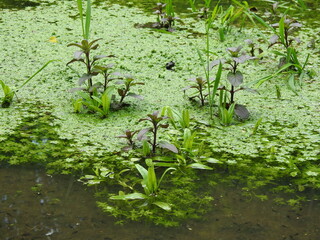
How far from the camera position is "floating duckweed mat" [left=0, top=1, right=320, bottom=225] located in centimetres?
184

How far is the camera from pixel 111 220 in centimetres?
155

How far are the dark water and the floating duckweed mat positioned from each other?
0.20 ft

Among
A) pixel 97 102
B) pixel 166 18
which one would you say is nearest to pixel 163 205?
pixel 97 102

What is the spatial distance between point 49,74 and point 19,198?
126 cm

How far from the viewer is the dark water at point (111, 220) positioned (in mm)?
1479

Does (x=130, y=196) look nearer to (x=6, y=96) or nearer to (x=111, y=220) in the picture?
(x=111, y=220)

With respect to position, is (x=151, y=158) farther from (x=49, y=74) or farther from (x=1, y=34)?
(x=1, y=34)

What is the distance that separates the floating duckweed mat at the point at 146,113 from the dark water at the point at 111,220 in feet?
0.20

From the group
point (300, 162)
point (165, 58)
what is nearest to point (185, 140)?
point (300, 162)

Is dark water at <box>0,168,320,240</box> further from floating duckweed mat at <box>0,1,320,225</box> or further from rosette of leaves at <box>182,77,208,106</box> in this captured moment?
rosette of leaves at <box>182,77,208,106</box>

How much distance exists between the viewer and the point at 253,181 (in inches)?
71.2

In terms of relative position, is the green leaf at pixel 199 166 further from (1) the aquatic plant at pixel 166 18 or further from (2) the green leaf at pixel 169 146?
(1) the aquatic plant at pixel 166 18

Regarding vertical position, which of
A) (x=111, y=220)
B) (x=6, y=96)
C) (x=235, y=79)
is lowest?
(x=111, y=220)

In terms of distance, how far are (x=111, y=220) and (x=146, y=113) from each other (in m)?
0.89
